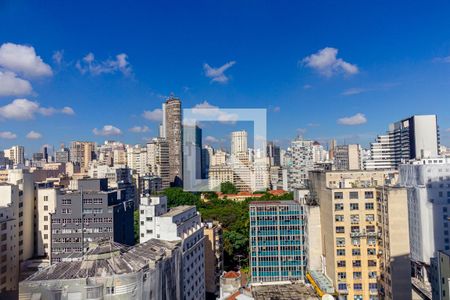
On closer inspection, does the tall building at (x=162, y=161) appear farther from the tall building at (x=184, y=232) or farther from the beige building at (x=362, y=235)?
the beige building at (x=362, y=235)

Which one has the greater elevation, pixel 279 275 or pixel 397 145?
pixel 397 145

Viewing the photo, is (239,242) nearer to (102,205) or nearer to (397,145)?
(102,205)

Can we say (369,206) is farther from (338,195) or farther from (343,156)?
(343,156)

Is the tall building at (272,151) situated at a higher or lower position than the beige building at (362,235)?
higher

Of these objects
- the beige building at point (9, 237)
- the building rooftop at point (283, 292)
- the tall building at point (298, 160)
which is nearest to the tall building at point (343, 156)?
the tall building at point (298, 160)

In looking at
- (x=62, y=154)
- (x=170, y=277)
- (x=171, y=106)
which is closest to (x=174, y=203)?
(x=171, y=106)

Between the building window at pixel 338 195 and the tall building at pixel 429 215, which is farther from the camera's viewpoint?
the tall building at pixel 429 215
